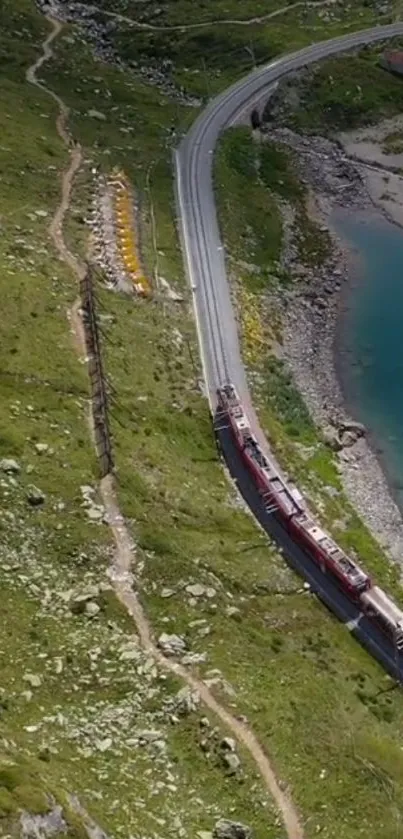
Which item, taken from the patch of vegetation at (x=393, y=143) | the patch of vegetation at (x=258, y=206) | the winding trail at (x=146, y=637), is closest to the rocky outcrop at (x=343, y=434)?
the patch of vegetation at (x=258, y=206)

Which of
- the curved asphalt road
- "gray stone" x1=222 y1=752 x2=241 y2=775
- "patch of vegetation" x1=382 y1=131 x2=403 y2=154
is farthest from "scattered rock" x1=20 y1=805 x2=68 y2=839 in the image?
"patch of vegetation" x1=382 y1=131 x2=403 y2=154

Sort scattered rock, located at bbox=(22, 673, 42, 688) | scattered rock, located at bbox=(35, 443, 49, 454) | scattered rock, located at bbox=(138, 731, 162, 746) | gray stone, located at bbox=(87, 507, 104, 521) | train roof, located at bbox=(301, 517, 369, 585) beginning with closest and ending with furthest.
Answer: scattered rock, located at bbox=(138, 731, 162, 746)
scattered rock, located at bbox=(22, 673, 42, 688)
gray stone, located at bbox=(87, 507, 104, 521)
train roof, located at bbox=(301, 517, 369, 585)
scattered rock, located at bbox=(35, 443, 49, 454)

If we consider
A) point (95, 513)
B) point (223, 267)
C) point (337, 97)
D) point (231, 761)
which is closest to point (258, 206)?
point (223, 267)

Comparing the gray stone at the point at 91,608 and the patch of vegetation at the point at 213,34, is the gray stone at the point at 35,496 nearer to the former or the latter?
the gray stone at the point at 91,608

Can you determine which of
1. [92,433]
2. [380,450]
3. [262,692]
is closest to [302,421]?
[380,450]

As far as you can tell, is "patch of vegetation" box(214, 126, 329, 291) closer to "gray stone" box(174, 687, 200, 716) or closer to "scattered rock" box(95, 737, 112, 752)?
"gray stone" box(174, 687, 200, 716)

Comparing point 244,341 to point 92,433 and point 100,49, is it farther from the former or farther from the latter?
point 100,49
